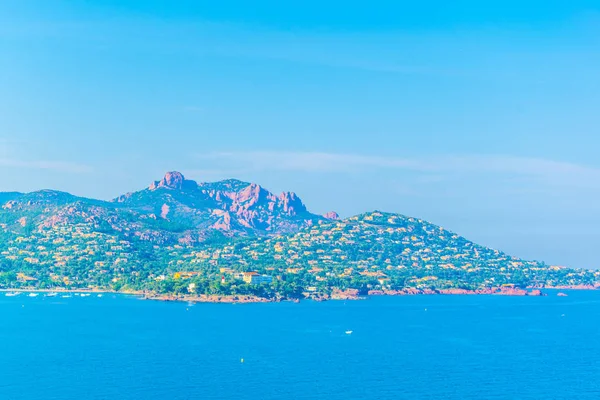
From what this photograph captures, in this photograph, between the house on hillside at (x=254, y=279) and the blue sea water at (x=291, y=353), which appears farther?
the house on hillside at (x=254, y=279)

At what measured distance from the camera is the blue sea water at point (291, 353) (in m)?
79.6

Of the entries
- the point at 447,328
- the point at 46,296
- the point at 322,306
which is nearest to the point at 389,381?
the point at 447,328

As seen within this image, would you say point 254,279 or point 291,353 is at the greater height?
point 291,353

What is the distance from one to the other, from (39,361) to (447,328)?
64.1 metres

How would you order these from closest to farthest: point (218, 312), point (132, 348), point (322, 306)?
point (132, 348) < point (218, 312) < point (322, 306)

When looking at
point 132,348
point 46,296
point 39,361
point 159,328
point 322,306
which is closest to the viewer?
point 39,361

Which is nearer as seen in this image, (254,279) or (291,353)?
(291,353)

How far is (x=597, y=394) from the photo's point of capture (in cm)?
8006

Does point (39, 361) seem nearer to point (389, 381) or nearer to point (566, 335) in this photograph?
point (389, 381)

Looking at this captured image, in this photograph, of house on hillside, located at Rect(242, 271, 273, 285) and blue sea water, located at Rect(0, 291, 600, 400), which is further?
house on hillside, located at Rect(242, 271, 273, 285)

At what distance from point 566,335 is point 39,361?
76806 millimetres

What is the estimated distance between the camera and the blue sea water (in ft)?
261

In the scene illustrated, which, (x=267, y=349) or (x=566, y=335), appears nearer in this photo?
(x=267, y=349)

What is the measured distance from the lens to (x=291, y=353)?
329 feet
